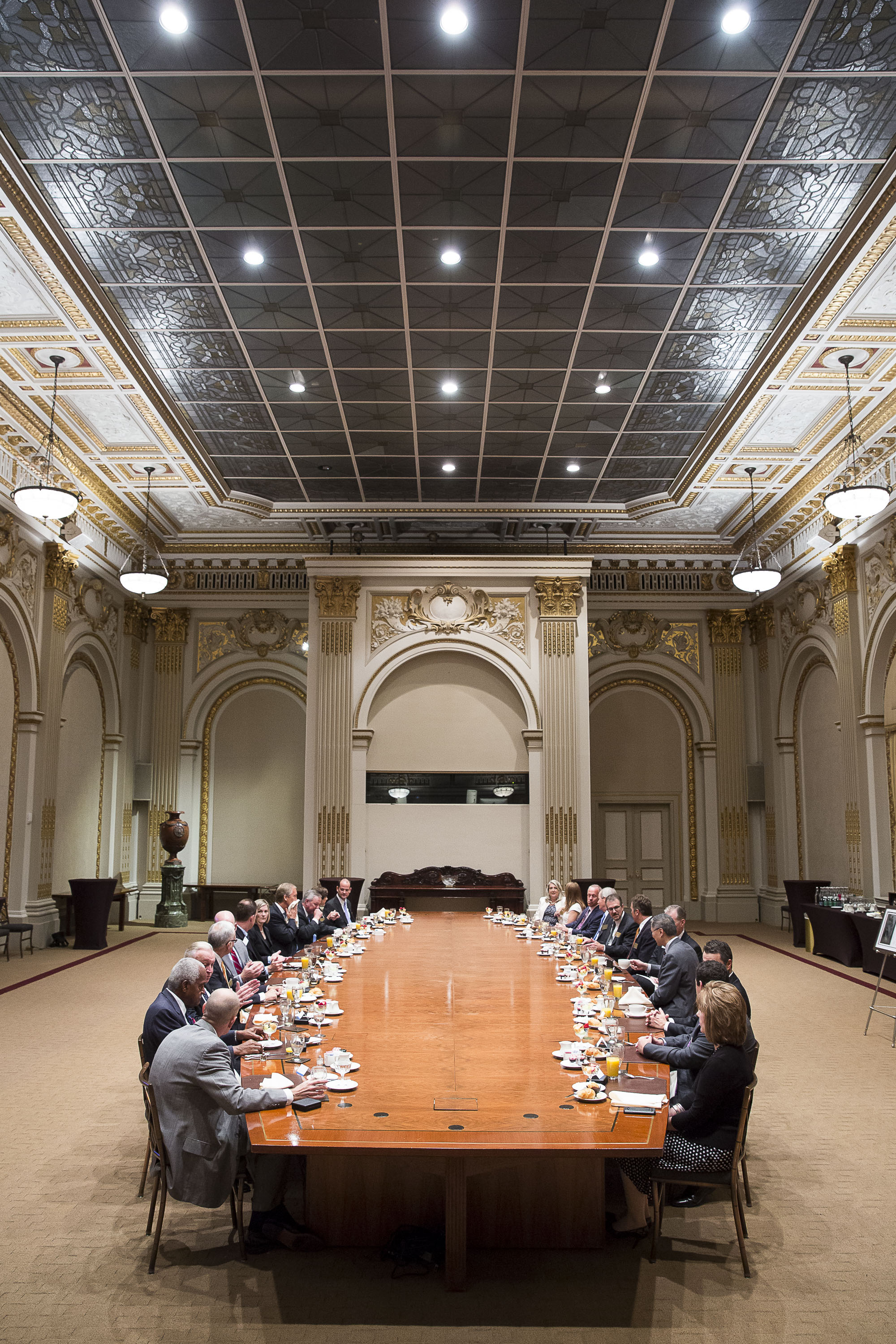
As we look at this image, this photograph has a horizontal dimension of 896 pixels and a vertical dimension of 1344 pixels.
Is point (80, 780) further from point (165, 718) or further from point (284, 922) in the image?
point (284, 922)

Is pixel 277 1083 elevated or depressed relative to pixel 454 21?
depressed

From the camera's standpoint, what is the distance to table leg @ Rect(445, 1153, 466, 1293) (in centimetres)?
325

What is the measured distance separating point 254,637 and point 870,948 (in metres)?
9.62

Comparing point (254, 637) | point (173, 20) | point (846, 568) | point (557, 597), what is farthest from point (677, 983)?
Result: point (254, 637)

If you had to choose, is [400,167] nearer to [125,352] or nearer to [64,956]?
[125,352]

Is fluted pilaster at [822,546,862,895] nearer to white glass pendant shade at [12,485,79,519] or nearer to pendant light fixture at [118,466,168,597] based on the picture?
pendant light fixture at [118,466,168,597]

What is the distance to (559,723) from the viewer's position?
1320 cm

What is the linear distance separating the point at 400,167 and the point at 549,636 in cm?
765

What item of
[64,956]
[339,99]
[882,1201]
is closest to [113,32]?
[339,99]

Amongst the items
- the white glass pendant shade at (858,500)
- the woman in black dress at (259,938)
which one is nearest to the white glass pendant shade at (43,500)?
the woman in black dress at (259,938)

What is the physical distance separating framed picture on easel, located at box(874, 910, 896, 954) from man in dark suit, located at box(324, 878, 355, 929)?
4626 mm

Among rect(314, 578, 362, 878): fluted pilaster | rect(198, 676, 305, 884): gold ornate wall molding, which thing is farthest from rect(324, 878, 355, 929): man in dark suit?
rect(198, 676, 305, 884): gold ornate wall molding

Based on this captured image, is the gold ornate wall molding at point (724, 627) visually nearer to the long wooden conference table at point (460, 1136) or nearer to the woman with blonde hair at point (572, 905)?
the woman with blonde hair at point (572, 905)

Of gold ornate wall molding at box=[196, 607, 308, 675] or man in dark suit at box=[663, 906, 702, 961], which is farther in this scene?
gold ornate wall molding at box=[196, 607, 308, 675]
